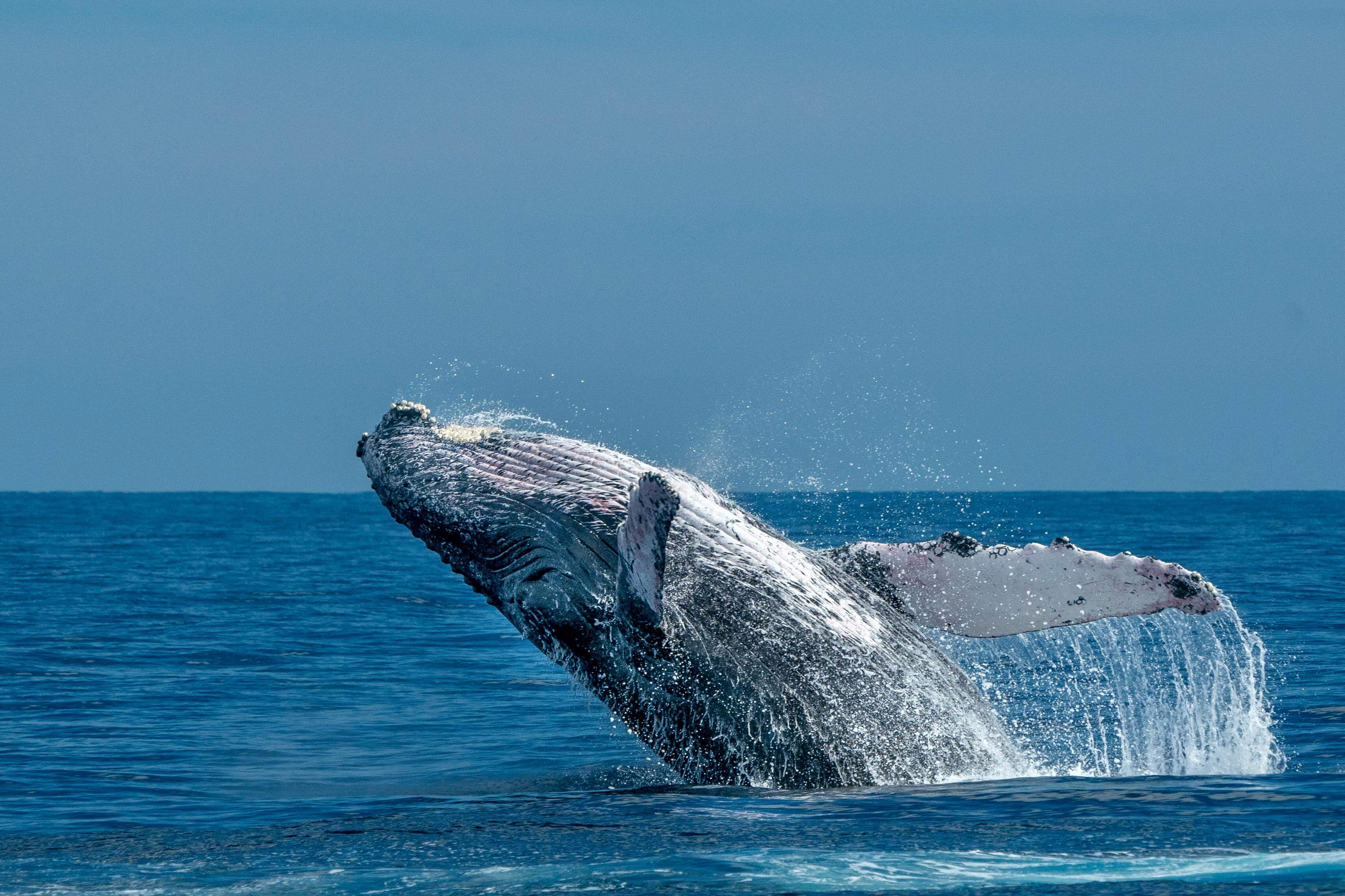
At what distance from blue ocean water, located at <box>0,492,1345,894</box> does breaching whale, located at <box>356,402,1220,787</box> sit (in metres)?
0.42

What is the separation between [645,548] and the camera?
8.49 meters

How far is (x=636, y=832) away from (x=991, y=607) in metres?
3.89

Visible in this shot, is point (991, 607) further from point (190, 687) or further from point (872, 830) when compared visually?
point (190, 687)

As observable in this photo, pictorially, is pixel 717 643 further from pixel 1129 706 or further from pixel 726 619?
pixel 1129 706

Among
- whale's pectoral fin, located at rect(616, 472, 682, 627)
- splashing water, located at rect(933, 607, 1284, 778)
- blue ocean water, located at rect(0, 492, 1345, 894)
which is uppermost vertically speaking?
whale's pectoral fin, located at rect(616, 472, 682, 627)

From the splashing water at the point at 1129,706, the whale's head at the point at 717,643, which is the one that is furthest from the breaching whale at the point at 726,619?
the splashing water at the point at 1129,706

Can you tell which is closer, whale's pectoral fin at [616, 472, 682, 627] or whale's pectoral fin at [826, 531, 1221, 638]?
whale's pectoral fin at [616, 472, 682, 627]

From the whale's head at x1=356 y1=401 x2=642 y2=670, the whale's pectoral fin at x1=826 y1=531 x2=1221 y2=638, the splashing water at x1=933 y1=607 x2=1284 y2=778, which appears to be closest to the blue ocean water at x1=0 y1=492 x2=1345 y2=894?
the splashing water at x1=933 y1=607 x2=1284 y2=778

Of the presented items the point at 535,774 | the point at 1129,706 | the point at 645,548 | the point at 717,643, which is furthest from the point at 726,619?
the point at 1129,706

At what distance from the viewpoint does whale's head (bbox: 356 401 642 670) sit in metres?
9.80

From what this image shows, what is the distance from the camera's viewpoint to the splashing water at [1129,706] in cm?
1059

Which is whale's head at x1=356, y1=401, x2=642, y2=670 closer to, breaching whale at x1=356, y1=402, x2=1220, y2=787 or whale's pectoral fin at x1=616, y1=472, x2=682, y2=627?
breaching whale at x1=356, y1=402, x2=1220, y2=787

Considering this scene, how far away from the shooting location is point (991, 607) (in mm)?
11000

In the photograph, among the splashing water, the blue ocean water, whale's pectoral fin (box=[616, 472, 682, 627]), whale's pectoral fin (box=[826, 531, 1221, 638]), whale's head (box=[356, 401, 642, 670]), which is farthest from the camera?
the splashing water
